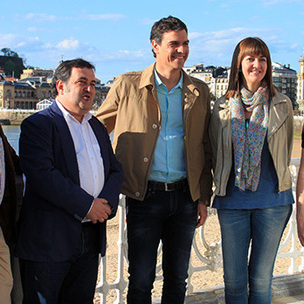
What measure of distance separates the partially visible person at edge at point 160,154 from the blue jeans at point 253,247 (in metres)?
0.27

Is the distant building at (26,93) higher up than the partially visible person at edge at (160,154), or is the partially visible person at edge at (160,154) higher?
the distant building at (26,93)

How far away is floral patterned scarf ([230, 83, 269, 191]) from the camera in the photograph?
9.21 feet

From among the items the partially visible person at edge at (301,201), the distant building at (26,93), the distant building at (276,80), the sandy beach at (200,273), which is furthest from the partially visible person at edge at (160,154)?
the distant building at (26,93)

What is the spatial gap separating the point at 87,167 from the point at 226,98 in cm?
108

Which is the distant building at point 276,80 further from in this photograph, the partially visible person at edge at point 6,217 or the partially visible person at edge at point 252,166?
the partially visible person at edge at point 6,217

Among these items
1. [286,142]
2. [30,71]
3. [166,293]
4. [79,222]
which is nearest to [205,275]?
[166,293]

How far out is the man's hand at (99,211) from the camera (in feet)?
8.02

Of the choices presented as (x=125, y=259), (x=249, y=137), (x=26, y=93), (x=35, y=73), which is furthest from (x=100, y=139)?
(x=35, y=73)

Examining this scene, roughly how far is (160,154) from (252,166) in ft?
1.92

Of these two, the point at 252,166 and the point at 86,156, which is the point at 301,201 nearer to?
the point at 252,166

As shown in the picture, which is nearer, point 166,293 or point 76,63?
point 76,63

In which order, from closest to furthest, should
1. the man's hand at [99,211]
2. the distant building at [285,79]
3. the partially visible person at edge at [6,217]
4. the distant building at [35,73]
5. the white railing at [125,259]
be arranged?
the partially visible person at edge at [6,217] → the man's hand at [99,211] → the white railing at [125,259] → the distant building at [285,79] → the distant building at [35,73]

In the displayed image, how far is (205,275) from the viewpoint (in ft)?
18.6

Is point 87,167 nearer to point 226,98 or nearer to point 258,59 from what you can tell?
point 226,98
